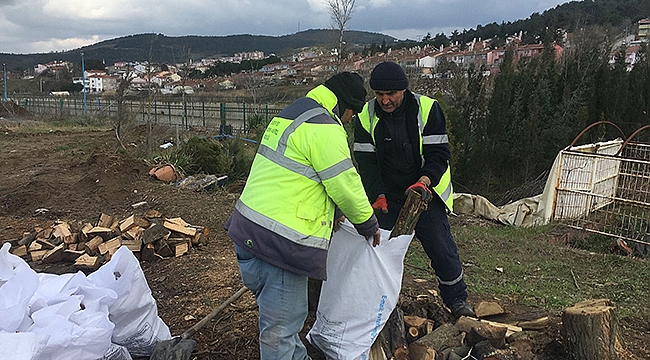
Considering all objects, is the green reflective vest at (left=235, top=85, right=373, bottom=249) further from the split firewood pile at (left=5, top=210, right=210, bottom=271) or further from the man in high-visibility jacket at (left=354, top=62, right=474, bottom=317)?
the split firewood pile at (left=5, top=210, right=210, bottom=271)

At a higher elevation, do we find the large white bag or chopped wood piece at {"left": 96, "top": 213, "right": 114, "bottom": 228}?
the large white bag

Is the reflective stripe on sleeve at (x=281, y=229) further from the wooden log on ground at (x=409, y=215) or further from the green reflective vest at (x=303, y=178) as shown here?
the wooden log on ground at (x=409, y=215)

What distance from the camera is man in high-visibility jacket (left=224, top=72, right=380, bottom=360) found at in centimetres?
215

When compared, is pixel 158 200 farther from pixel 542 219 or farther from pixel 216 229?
pixel 542 219

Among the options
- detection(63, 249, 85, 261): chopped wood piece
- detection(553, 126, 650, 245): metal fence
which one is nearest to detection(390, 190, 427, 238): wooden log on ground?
detection(63, 249, 85, 261): chopped wood piece

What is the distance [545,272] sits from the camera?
503 centimetres

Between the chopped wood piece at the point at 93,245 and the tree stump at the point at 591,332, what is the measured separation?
4280 millimetres

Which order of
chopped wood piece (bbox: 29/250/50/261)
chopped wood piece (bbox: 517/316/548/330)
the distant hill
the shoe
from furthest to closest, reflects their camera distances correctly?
the distant hill → chopped wood piece (bbox: 29/250/50/261) → the shoe → chopped wood piece (bbox: 517/316/548/330)

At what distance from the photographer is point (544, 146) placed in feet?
36.9

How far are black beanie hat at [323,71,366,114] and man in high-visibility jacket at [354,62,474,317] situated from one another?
0.52 metres

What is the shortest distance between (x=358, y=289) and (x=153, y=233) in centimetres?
306

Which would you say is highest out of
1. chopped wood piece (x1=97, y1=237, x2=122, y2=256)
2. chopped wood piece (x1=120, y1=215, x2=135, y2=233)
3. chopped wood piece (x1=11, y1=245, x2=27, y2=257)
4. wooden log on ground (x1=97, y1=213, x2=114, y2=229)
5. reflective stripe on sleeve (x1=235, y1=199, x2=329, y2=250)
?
reflective stripe on sleeve (x1=235, y1=199, x2=329, y2=250)

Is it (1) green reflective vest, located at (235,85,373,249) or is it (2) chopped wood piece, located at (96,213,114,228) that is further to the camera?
(2) chopped wood piece, located at (96,213,114,228)

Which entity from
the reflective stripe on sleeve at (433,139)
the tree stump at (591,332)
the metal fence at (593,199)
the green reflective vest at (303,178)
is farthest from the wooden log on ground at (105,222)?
the metal fence at (593,199)
